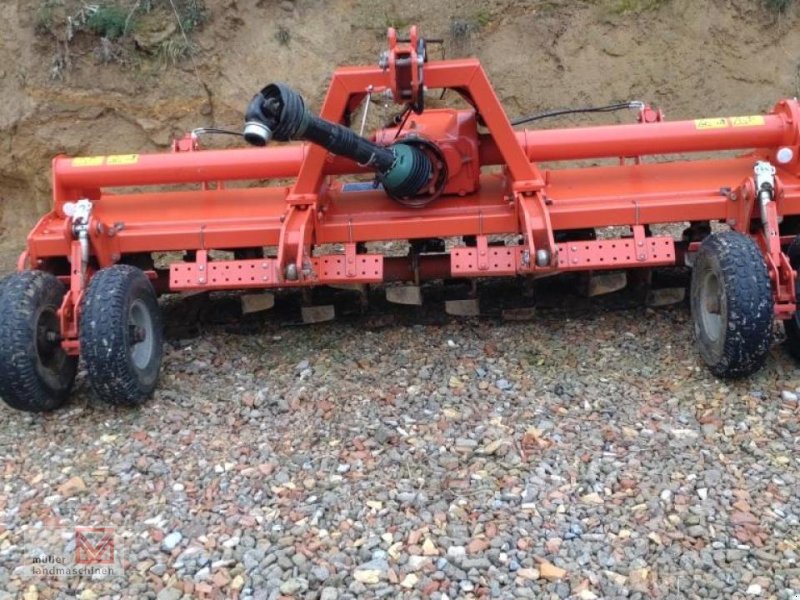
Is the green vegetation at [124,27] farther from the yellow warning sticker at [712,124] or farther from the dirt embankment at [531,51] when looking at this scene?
the yellow warning sticker at [712,124]

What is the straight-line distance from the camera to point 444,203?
482 centimetres

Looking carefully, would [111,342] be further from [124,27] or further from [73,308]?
[124,27]

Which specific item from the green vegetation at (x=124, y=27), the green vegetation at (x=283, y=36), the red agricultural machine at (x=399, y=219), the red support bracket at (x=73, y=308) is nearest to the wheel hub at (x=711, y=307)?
the red agricultural machine at (x=399, y=219)

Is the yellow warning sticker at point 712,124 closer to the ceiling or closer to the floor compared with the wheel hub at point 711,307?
closer to the ceiling

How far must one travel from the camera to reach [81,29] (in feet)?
24.9

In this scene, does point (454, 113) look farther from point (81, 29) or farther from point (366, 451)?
point (81, 29)

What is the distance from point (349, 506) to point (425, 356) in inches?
57.0

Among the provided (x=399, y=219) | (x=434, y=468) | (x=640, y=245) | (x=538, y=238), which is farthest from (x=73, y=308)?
(x=640, y=245)

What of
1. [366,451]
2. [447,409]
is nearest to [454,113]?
[447,409]

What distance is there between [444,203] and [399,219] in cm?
31

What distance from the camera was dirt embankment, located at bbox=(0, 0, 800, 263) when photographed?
7809mm

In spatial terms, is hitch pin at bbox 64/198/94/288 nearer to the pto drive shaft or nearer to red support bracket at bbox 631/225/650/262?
the pto drive shaft

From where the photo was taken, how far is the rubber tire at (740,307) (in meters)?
3.74

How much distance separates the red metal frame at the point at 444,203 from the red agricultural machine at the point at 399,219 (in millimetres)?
11
